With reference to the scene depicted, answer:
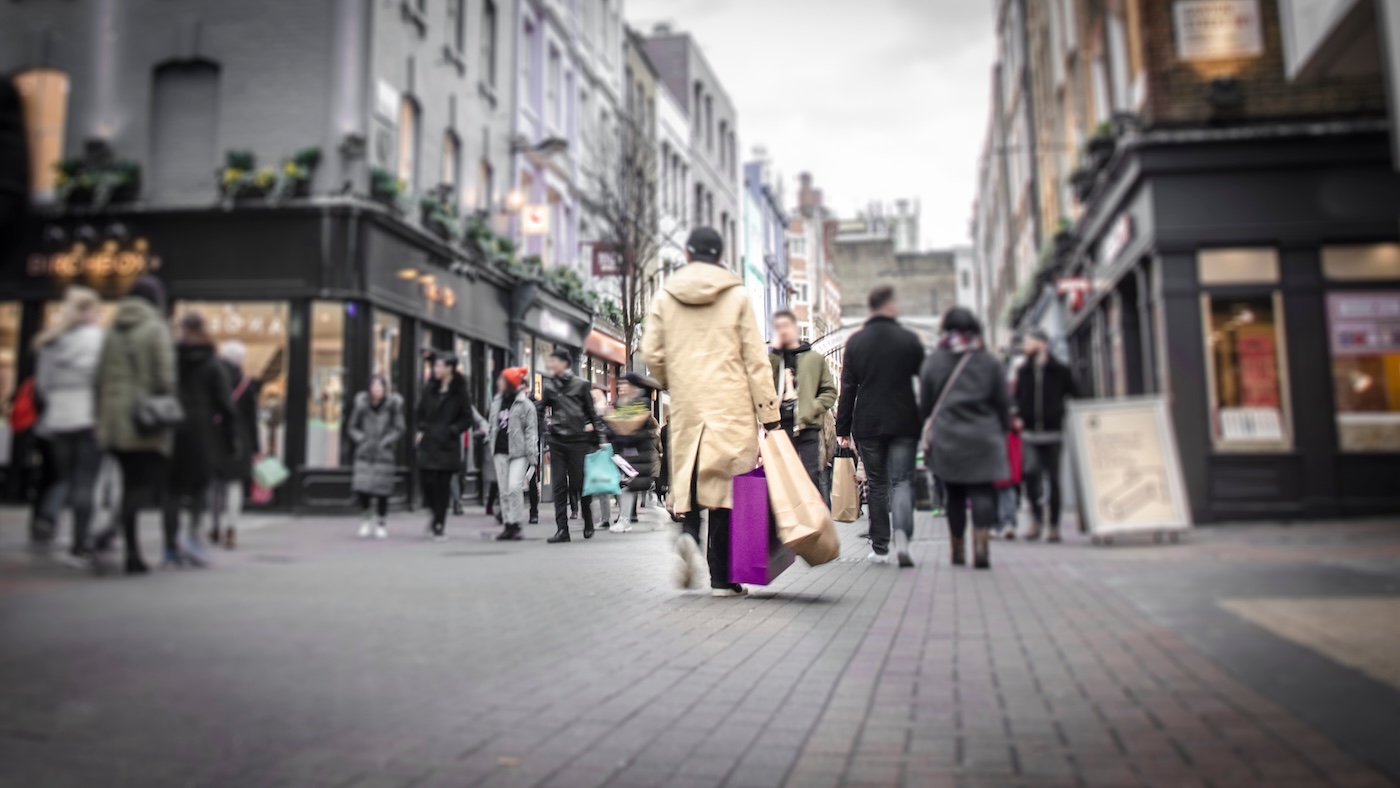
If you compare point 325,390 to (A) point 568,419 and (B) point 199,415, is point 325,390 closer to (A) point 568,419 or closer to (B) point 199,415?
(B) point 199,415

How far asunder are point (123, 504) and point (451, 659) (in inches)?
20.6

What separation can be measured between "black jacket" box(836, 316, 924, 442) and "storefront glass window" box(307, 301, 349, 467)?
96 centimetres

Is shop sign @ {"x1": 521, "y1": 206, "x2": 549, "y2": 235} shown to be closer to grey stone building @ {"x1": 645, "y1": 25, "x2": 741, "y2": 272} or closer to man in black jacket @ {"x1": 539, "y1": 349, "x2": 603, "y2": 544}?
man in black jacket @ {"x1": 539, "y1": 349, "x2": 603, "y2": 544}

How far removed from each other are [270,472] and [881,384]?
3.56ft

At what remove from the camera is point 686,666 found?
5.58ft

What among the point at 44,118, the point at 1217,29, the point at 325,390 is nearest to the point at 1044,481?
the point at 1217,29

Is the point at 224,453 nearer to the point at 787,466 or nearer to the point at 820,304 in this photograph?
the point at 787,466

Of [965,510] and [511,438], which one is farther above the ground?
[511,438]

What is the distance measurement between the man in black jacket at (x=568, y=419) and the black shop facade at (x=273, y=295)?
46 cm

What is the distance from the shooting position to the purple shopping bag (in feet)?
5.13

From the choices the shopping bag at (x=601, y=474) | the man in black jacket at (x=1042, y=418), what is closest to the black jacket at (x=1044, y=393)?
the man in black jacket at (x=1042, y=418)

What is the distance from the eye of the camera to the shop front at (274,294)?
2.97 feet

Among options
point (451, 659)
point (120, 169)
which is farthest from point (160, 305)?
point (451, 659)

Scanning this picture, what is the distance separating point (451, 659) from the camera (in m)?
1.35
